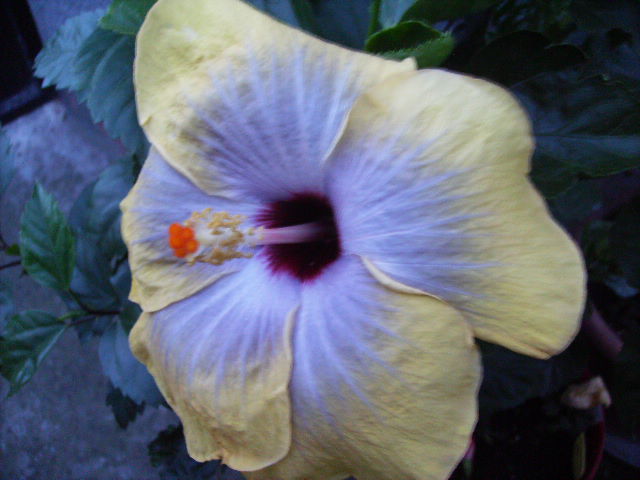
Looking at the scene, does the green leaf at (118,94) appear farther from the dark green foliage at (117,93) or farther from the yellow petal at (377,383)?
the yellow petal at (377,383)

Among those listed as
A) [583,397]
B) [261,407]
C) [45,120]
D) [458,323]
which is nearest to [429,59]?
[458,323]

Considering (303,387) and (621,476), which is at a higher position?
(303,387)

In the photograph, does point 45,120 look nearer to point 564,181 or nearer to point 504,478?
point 504,478

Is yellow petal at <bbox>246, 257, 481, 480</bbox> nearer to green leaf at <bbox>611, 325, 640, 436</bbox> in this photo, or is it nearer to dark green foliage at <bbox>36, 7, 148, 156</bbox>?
dark green foliage at <bbox>36, 7, 148, 156</bbox>

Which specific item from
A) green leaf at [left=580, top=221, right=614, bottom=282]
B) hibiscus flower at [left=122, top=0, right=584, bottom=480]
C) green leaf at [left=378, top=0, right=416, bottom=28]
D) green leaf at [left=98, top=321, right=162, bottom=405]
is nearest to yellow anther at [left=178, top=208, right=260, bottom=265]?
hibiscus flower at [left=122, top=0, right=584, bottom=480]

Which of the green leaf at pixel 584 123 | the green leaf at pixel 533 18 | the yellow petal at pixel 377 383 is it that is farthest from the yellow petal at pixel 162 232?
the green leaf at pixel 533 18
